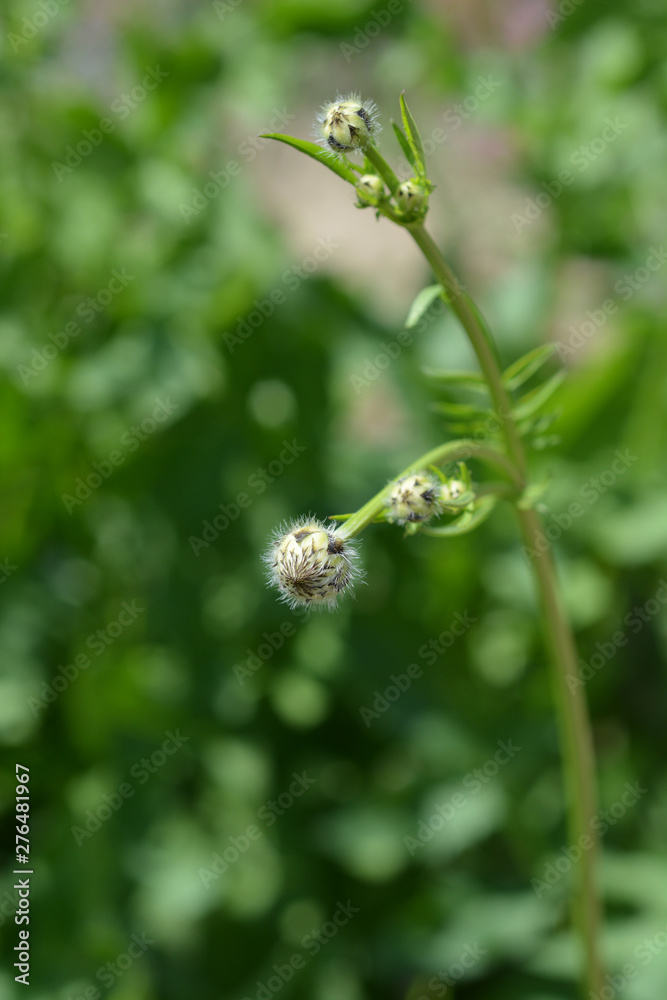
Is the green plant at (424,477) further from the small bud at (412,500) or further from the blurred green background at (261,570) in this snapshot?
the blurred green background at (261,570)

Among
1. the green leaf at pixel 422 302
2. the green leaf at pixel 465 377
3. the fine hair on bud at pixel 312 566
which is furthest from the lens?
the green leaf at pixel 465 377

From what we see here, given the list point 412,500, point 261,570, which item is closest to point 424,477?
point 412,500

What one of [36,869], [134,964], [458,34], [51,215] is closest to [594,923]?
[134,964]

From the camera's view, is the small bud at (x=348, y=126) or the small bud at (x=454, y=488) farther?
the small bud at (x=454, y=488)

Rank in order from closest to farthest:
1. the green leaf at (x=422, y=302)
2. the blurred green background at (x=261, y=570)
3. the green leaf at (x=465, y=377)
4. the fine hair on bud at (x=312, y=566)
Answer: the fine hair on bud at (x=312, y=566) < the green leaf at (x=422, y=302) < the green leaf at (x=465, y=377) < the blurred green background at (x=261, y=570)

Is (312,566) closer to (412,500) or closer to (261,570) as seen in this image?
(412,500)

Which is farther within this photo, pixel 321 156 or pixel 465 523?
pixel 465 523

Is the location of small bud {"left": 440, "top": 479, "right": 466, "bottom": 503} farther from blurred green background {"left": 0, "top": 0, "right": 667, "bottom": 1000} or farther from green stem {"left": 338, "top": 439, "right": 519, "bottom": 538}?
blurred green background {"left": 0, "top": 0, "right": 667, "bottom": 1000}

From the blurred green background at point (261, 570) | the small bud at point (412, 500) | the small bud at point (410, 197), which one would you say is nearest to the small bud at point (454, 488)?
the small bud at point (412, 500)
